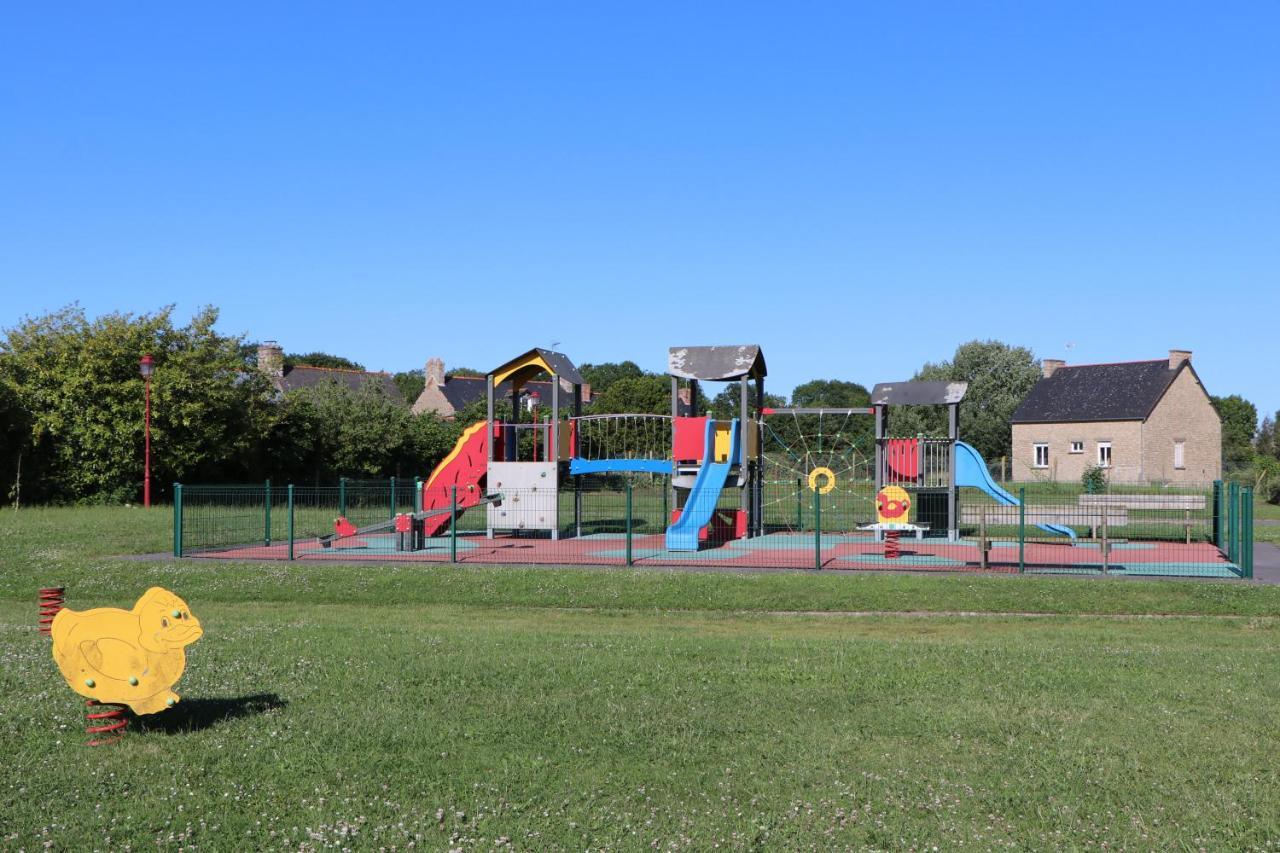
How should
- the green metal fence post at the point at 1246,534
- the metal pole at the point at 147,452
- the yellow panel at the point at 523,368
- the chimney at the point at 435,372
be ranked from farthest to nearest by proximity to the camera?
1. the chimney at the point at 435,372
2. the metal pole at the point at 147,452
3. the yellow panel at the point at 523,368
4. the green metal fence post at the point at 1246,534

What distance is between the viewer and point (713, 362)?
2636 cm

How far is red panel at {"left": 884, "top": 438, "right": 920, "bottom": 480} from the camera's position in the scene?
26594 mm

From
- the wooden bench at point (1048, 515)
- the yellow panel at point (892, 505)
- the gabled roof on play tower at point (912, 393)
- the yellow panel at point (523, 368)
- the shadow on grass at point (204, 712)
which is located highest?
the yellow panel at point (523, 368)

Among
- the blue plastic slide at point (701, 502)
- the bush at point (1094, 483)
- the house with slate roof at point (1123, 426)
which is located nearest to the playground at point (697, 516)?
the blue plastic slide at point (701, 502)

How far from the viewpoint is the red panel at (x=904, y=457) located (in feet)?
87.2

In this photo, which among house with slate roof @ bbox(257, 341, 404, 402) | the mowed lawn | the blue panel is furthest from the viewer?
house with slate roof @ bbox(257, 341, 404, 402)

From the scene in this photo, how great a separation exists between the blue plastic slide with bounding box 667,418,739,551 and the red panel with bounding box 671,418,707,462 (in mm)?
449

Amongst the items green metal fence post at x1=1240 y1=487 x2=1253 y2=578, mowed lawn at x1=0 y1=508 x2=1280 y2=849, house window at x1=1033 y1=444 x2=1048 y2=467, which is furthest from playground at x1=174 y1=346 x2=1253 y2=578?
house window at x1=1033 y1=444 x2=1048 y2=467

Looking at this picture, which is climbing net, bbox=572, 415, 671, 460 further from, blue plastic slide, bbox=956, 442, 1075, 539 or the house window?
the house window

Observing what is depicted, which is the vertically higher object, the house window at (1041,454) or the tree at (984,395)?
the tree at (984,395)

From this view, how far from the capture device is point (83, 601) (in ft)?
59.9

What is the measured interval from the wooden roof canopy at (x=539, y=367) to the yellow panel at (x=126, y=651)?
1837 centimetres

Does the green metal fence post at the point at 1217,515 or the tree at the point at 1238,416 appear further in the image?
the tree at the point at 1238,416

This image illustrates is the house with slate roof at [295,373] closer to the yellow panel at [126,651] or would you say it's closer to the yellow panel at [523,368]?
the yellow panel at [523,368]
